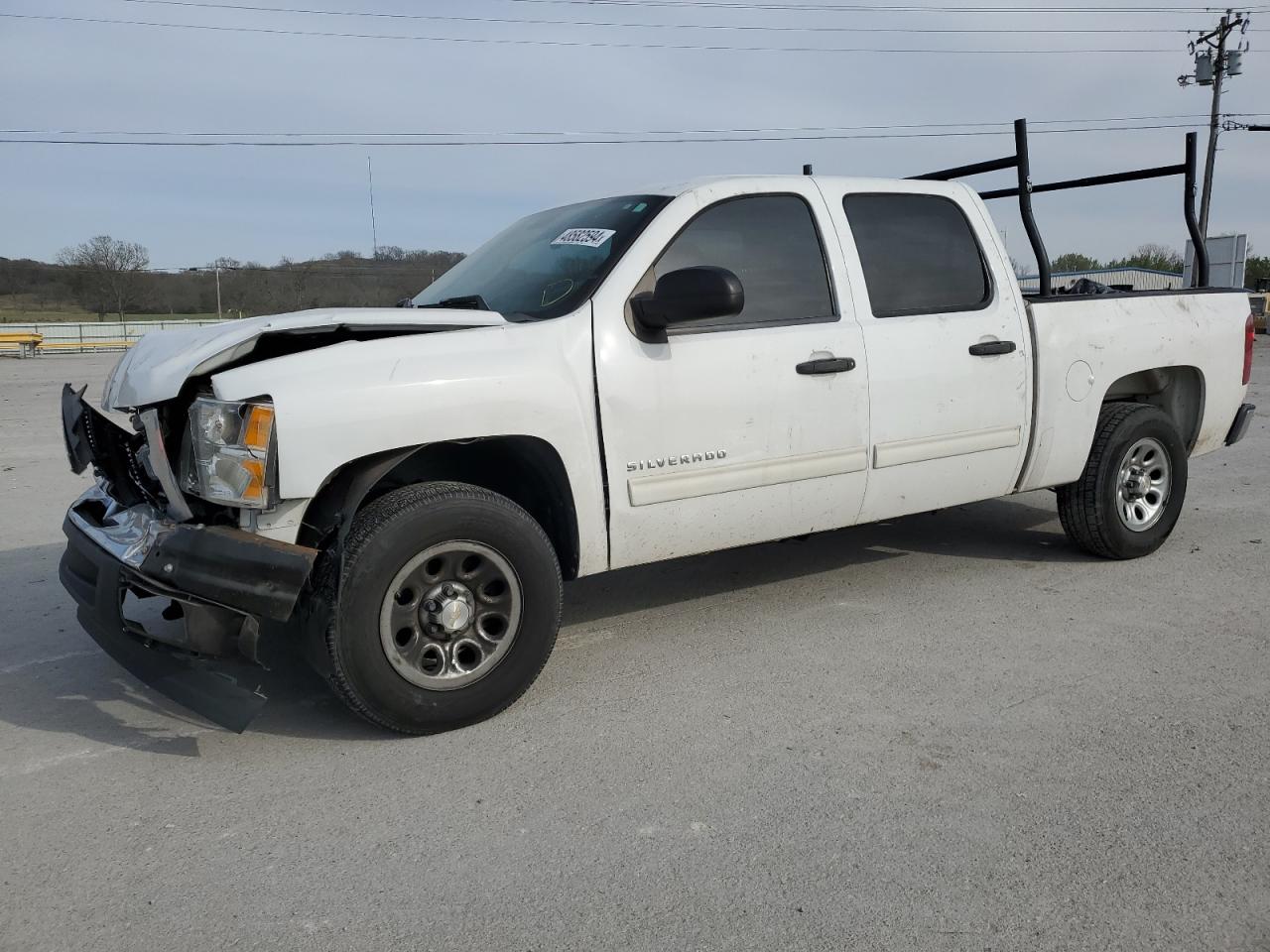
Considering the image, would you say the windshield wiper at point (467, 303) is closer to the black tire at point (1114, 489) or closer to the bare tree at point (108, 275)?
the black tire at point (1114, 489)

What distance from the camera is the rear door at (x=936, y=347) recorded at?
15.2ft

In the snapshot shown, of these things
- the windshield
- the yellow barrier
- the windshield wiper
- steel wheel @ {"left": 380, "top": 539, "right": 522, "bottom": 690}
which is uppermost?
the yellow barrier

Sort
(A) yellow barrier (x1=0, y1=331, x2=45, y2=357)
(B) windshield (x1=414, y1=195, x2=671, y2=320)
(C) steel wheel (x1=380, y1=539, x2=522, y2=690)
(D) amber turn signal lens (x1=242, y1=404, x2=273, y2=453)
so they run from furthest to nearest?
(A) yellow barrier (x1=0, y1=331, x2=45, y2=357), (B) windshield (x1=414, y1=195, x2=671, y2=320), (C) steel wheel (x1=380, y1=539, x2=522, y2=690), (D) amber turn signal lens (x1=242, y1=404, x2=273, y2=453)

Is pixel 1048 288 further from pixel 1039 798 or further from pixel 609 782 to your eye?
pixel 609 782

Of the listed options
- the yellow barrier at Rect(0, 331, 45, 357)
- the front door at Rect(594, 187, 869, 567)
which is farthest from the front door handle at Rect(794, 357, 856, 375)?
the yellow barrier at Rect(0, 331, 45, 357)

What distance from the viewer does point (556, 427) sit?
3820 millimetres

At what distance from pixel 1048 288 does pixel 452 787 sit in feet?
13.6

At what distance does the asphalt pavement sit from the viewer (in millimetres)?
2578

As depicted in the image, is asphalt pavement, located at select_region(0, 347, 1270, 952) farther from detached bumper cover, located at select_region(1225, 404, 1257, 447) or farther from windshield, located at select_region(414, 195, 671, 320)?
windshield, located at select_region(414, 195, 671, 320)

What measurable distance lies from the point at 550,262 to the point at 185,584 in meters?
1.96

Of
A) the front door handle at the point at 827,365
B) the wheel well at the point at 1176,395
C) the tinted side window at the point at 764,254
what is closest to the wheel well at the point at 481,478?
the tinted side window at the point at 764,254

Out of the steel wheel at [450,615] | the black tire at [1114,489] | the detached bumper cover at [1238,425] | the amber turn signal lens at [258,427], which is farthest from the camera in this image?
the detached bumper cover at [1238,425]

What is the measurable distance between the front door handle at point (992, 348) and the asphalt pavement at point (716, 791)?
117 centimetres

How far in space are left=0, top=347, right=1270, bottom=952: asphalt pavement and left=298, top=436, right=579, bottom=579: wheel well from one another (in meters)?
0.64
